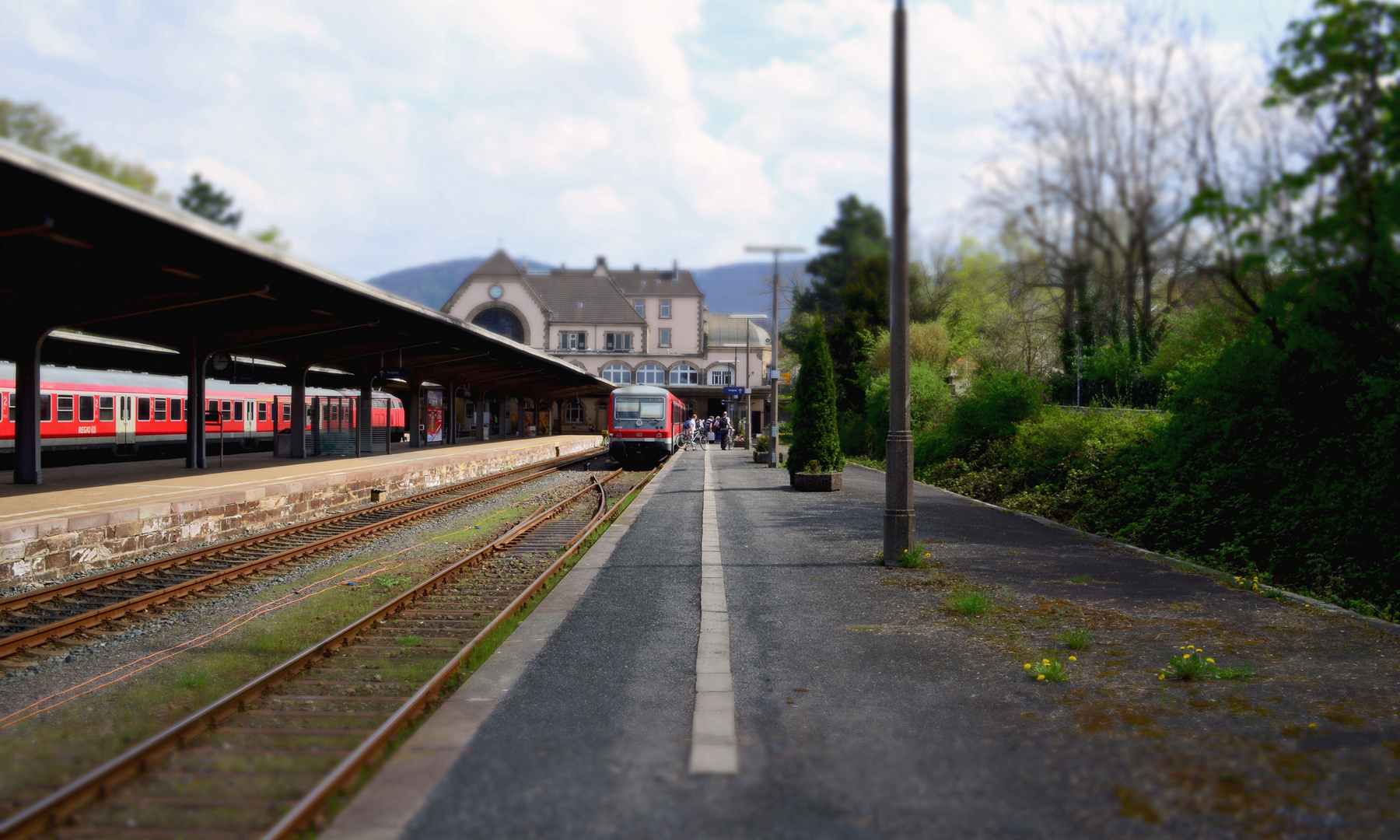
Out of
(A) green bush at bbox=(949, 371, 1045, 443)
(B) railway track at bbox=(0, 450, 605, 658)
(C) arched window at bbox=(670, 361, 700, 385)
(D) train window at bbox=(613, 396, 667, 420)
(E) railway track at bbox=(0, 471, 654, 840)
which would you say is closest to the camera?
(E) railway track at bbox=(0, 471, 654, 840)

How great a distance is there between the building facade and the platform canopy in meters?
42.5

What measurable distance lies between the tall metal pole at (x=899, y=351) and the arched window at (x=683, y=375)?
63464 mm

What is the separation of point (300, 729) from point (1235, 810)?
4624mm

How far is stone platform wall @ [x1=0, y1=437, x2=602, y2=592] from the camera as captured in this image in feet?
32.7

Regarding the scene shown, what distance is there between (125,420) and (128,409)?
0.36 m

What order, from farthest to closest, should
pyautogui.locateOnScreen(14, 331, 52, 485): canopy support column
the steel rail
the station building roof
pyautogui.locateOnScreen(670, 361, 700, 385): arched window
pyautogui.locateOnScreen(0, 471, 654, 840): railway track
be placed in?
pyautogui.locateOnScreen(670, 361, 700, 385): arched window → pyautogui.locateOnScreen(14, 331, 52, 485): canopy support column → the station building roof → pyautogui.locateOnScreen(0, 471, 654, 840): railway track → the steel rail

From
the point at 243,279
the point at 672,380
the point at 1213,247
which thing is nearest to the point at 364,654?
the point at 1213,247

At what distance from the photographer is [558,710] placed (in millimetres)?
5090

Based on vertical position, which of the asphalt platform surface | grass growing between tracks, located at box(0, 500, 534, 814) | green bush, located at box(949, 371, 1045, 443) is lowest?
grass growing between tracks, located at box(0, 500, 534, 814)

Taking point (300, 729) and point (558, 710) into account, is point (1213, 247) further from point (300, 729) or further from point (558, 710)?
point (300, 729)

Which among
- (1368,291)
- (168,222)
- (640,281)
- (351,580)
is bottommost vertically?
(351,580)

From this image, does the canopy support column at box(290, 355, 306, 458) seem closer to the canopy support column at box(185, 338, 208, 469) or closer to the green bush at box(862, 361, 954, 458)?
the canopy support column at box(185, 338, 208, 469)

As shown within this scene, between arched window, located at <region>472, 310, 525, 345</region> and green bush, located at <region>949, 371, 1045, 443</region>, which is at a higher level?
arched window, located at <region>472, 310, 525, 345</region>

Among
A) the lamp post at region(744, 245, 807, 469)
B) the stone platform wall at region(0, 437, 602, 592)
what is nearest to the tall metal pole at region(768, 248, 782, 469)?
the lamp post at region(744, 245, 807, 469)
